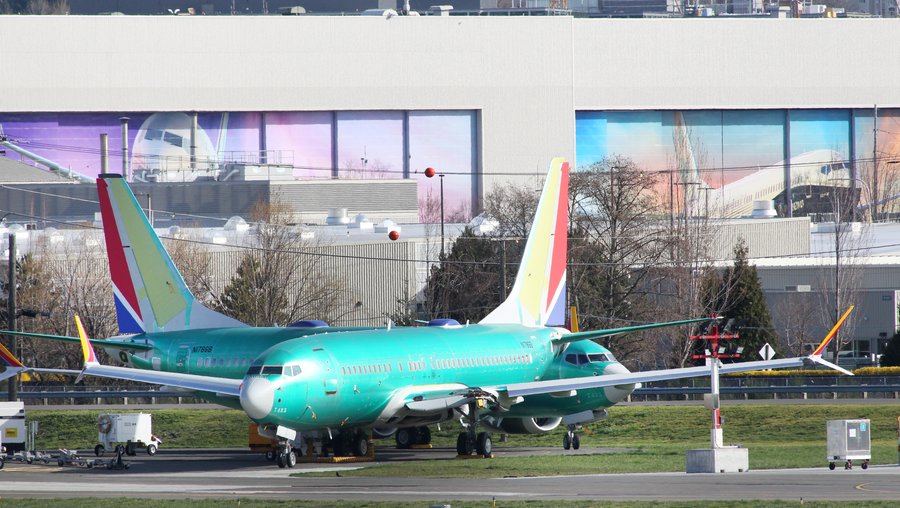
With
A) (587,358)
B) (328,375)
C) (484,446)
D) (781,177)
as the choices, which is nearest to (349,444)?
(328,375)

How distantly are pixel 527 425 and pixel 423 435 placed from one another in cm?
379

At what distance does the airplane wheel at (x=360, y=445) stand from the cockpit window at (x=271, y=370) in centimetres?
568

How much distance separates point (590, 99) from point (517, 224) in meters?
60.3

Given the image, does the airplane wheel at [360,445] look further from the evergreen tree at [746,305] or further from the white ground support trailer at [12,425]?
the evergreen tree at [746,305]

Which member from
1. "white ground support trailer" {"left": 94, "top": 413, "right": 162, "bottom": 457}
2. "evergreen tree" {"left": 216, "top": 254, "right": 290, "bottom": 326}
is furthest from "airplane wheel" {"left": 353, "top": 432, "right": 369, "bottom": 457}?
"evergreen tree" {"left": 216, "top": 254, "right": 290, "bottom": 326}

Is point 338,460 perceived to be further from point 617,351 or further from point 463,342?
point 617,351

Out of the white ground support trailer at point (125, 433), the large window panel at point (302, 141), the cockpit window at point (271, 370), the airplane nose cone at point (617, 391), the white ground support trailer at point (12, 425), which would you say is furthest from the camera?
the large window panel at point (302, 141)

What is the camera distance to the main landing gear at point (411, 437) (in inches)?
2200

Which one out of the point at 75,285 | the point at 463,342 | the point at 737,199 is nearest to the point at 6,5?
the point at 737,199

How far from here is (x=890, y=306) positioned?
111m

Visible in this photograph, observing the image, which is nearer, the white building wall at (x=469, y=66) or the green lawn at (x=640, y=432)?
the green lawn at (x=640, y=432)

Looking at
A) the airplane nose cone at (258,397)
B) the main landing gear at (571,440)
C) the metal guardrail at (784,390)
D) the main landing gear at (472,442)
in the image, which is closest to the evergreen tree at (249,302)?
the metal guardrail at (784,390)

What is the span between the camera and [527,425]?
55625mm

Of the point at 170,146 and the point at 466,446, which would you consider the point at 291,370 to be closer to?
the point at 466,446
